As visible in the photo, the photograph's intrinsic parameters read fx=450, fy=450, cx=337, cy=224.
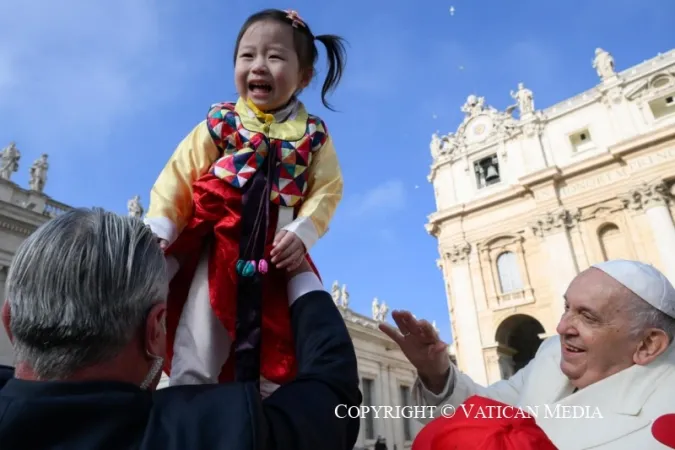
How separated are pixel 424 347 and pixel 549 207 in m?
19.4

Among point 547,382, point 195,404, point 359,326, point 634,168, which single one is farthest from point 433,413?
point 634,168

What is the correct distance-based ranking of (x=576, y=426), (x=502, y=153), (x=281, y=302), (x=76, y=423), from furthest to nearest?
(x=502, y=153), (x=576, y=426), (x=281, y=302), (x=76, y=423)

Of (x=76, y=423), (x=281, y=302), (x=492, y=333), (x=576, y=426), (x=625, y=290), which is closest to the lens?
(x=76, y=423)

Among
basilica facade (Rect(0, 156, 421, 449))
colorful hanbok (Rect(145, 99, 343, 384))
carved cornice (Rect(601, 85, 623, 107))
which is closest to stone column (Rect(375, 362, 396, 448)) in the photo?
basilica facade (Rect(0, 156, 421, 449))

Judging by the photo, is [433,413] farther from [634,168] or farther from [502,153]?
[502,153]

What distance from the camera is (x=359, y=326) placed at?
20469 millimetres

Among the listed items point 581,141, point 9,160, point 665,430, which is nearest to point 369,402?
point 581,141

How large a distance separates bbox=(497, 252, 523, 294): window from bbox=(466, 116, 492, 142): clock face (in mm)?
6734

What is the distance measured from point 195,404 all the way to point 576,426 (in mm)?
1713

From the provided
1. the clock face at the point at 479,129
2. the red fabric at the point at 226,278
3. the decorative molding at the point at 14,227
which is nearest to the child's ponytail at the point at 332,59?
the red fabric at the point at 226,278

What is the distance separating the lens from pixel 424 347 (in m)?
2.24

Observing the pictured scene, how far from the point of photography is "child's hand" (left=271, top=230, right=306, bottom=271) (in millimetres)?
1627

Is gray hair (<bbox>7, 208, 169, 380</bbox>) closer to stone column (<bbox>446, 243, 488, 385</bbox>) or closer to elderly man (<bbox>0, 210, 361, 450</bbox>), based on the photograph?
elderly man (<bbox>0, 210, 361, 450</bbox>)

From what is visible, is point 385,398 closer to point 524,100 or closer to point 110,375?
point 524,100
